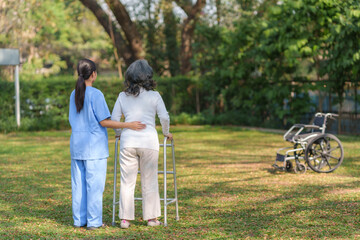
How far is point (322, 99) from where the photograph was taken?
1895 centimetres

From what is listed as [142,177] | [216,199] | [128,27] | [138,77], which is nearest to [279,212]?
[216,199]

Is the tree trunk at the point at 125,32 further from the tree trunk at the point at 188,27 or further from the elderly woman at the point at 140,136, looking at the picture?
the elderly woman at the point at 140,136

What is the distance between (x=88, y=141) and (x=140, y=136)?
544 mm

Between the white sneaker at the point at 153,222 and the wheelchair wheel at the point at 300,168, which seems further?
the wheelchair wheel at the point at 300,168

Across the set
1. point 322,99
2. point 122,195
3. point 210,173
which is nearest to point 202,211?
point 122,195

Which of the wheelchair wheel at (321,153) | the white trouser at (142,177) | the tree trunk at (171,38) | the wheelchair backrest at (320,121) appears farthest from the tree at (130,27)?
the white trouser at (142,177)

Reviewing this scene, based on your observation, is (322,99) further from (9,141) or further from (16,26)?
(16,26)

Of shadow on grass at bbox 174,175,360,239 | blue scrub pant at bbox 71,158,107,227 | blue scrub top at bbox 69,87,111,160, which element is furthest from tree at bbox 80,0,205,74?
blue scrub pant at bbox 71,158,107,227

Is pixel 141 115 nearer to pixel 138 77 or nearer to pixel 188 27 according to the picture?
pixel 138 77

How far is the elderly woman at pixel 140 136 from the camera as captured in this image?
5.71 meters

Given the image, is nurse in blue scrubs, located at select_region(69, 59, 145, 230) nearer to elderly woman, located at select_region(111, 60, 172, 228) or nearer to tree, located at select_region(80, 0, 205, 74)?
elderly woman, located at select_region(111, 60, 172, 228)

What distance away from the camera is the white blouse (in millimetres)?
5703

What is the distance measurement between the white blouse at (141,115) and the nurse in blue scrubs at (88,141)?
0.25 ft

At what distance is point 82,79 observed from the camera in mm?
5746
